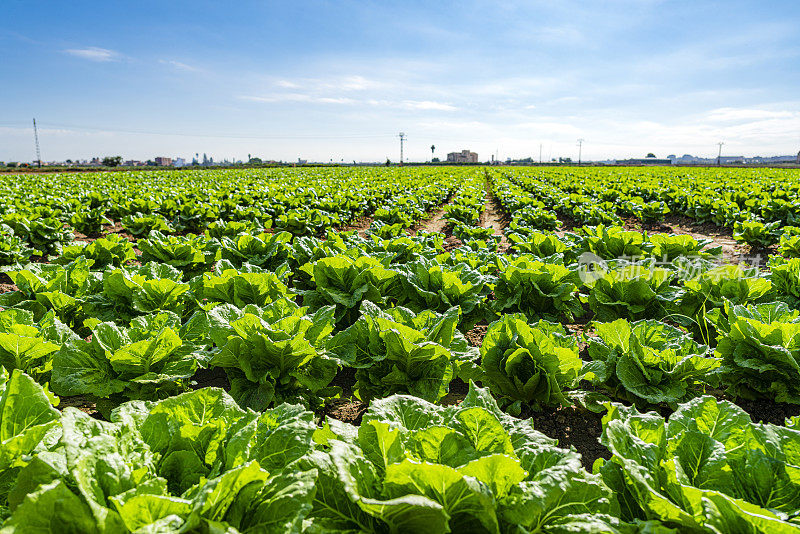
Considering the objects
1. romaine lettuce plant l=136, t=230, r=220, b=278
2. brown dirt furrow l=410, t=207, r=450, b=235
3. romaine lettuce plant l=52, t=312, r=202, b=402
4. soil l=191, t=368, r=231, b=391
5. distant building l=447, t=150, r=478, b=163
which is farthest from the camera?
distant building l=447, t=150, r=478, b=163

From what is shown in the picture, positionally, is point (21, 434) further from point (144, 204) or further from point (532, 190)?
point (532, 190)

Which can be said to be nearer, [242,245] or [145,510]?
[145,510]

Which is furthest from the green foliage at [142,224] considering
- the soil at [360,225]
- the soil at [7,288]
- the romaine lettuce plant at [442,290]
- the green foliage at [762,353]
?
the green foliage at [762,353]

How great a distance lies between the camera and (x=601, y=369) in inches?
127

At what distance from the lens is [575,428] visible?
3.26m

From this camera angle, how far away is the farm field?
1440 mm

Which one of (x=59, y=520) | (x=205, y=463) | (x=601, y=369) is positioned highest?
(x=59, y=520)

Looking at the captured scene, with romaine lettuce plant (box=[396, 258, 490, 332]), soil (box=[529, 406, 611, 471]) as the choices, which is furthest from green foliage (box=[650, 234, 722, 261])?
soil (box=[529, 406, 611, 471])

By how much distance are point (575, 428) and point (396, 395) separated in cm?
194

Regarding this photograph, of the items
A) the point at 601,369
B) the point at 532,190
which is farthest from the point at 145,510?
the point at 532,190

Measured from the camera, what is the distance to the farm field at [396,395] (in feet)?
4.73

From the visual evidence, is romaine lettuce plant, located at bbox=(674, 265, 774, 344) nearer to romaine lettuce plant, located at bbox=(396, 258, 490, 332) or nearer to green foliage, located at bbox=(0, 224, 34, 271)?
romaine lettuce plant, located at bbox=(396, 258, 490, 332)

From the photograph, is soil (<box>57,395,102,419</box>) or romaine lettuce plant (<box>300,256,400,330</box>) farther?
romaine lettuce plant (<box>300,256,400,330</box>)

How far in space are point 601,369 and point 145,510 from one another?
9.94 feet
